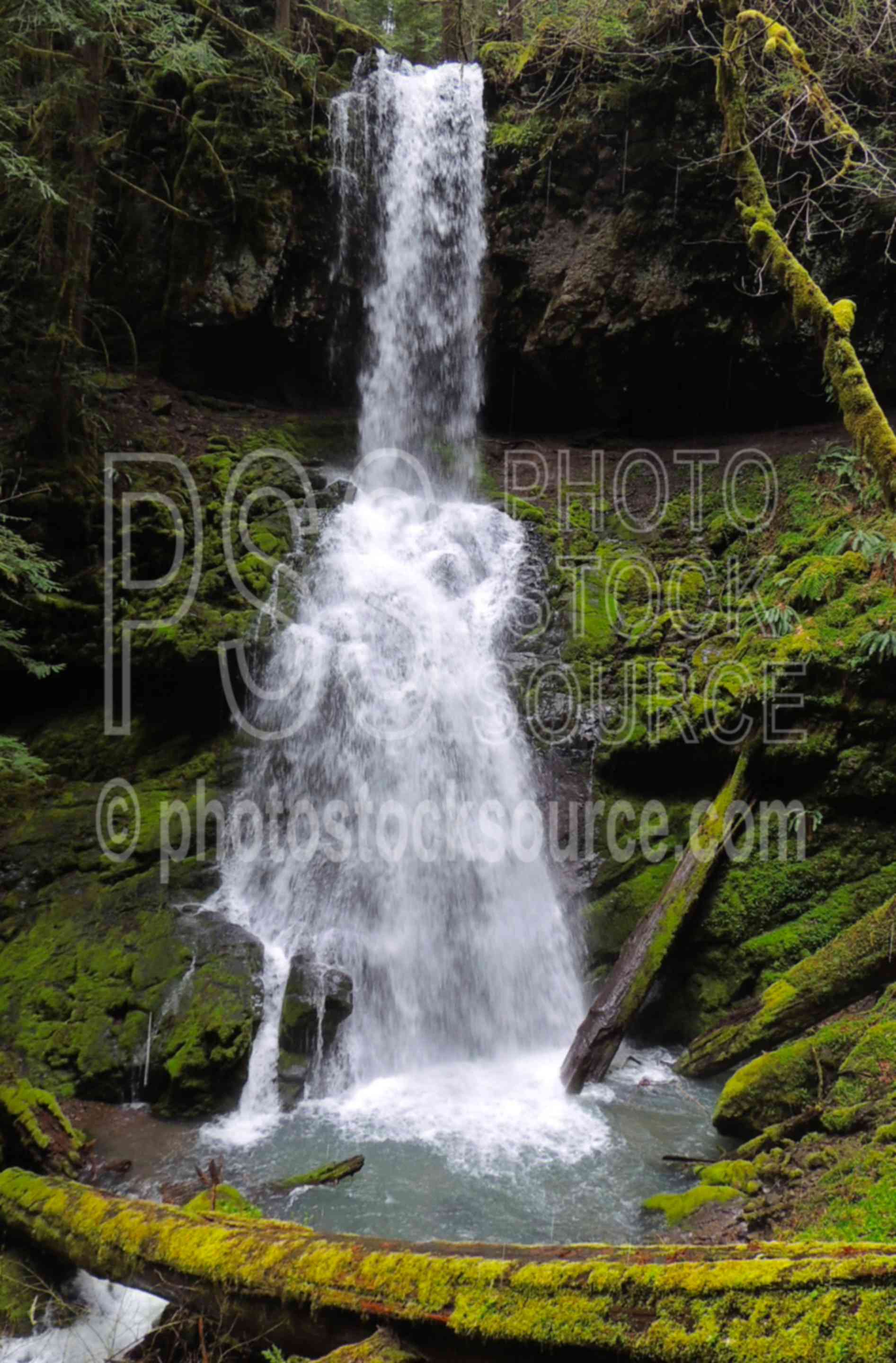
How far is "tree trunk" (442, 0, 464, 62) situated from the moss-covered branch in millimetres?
6542

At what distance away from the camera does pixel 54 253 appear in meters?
8.39

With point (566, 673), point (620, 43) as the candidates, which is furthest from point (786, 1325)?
point (620, 43)

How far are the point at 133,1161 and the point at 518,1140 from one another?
92.3 inches

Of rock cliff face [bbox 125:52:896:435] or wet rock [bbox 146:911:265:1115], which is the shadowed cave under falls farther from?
rock cliff face [bbox 125:52:896:435]

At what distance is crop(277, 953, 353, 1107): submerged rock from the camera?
5.73 meters

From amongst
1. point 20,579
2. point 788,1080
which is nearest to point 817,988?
point 788,1080

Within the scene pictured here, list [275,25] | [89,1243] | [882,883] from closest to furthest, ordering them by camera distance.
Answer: [89,1243] → [882,883] → [275,25]

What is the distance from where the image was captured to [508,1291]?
226 centimetres

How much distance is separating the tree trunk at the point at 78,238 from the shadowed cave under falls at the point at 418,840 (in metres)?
2.73

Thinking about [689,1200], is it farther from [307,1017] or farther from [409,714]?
[409,714]

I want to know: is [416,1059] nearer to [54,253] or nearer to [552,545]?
[552,545]

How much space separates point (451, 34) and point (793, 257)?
394 inches

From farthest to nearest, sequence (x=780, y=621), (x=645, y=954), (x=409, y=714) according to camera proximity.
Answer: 1. (x=409, y=714)
2. (x=780, y=621)
3. (x=645, y=954)

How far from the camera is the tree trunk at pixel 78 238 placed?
7.88 metres
